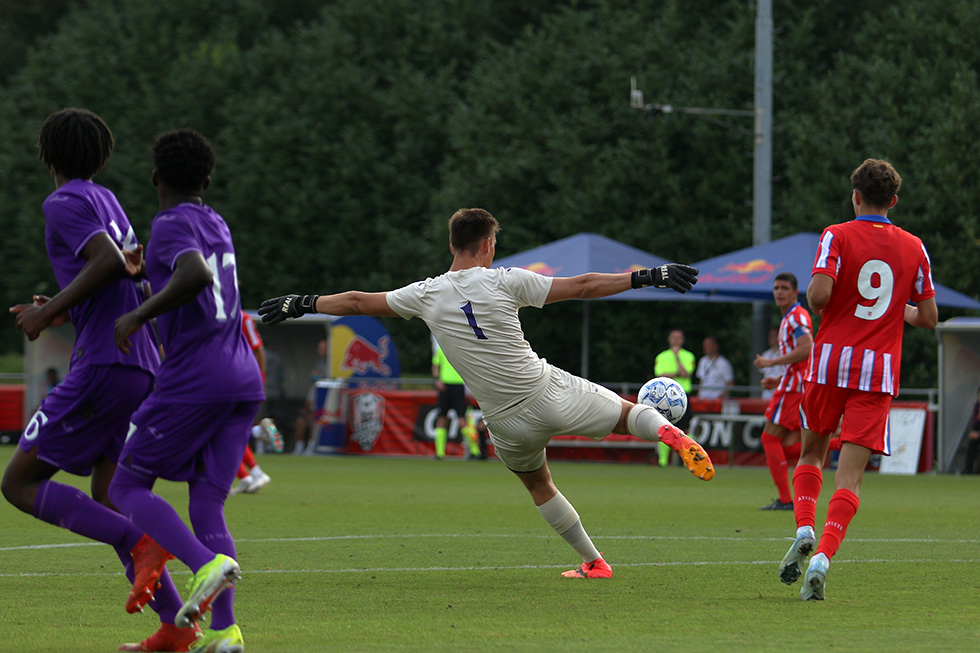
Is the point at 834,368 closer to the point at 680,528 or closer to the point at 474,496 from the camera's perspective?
the point at 680,528

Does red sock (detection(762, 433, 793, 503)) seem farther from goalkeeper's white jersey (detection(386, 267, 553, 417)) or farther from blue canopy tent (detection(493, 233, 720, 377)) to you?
blue canopy tent (detection(493, 233, 720, 377))

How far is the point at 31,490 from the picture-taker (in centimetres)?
576

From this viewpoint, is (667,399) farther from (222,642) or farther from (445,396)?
(445,396)

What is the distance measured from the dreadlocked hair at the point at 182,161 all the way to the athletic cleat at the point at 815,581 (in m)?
3.46

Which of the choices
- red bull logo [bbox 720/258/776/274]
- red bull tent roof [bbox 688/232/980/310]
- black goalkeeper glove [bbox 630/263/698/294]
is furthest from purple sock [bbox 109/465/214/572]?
red bull logo [bbox 720/258/776/274]

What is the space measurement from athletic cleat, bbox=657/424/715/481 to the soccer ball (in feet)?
5.57

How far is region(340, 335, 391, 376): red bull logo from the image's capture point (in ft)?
83.4

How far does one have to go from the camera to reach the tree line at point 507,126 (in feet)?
90.3

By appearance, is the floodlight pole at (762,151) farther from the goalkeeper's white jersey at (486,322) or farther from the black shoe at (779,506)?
the goalkeeper's white jersey at (486,322)

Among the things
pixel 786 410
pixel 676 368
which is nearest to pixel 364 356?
pixel 676 368

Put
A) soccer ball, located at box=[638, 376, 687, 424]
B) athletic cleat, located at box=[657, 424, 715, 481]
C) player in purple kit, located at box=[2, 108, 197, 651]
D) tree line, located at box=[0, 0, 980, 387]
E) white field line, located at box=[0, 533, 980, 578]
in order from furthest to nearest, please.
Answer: tree line, located at box=[0, 0, 980, 387] → soccer ball, located at box=[638, 376, 687, 424] → white field line, located at box=[0, 533, 980, 578] → athletic cleat, located at box=[657, 424, 715, 481] → player in purple kit, located at box=[2, 108, 197, 651]

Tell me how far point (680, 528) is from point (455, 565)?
3198 mm

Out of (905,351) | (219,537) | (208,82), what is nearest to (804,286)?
(905,351)

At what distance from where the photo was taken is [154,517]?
5211 millimetres
